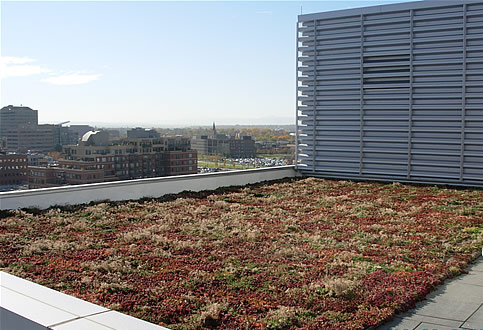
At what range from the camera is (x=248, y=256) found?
17.5 ft

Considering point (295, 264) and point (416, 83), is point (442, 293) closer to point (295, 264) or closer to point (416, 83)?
point (295, 264)

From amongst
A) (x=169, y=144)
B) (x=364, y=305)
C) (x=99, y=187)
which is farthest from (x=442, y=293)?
(x=169, y=144)

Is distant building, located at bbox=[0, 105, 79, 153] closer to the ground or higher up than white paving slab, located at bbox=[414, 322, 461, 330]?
higher up

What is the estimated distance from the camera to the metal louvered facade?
39.0ft

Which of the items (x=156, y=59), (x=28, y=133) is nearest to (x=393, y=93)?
(x=28, y=133)

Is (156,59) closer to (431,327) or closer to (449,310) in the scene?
(449,310)

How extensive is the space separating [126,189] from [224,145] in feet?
30.3

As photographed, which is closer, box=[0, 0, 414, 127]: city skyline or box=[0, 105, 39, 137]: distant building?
box=[0, 0, 414, 127]: city skyline

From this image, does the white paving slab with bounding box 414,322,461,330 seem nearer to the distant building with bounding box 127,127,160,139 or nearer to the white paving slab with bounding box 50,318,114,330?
the white paving slab with bounding box 50,318,114,330

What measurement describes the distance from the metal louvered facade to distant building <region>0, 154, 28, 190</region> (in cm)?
759

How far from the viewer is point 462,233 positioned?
21.1 ft

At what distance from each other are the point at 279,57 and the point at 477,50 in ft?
20.6

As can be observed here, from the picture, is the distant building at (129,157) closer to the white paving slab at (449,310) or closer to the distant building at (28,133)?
the distant building at (28,133)

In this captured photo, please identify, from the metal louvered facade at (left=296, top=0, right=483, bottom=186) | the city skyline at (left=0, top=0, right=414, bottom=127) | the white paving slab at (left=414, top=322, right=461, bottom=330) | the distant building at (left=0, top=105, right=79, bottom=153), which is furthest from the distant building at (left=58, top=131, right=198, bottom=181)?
the white paving slab at (left=414, top=322, right=461, bottom=330)
